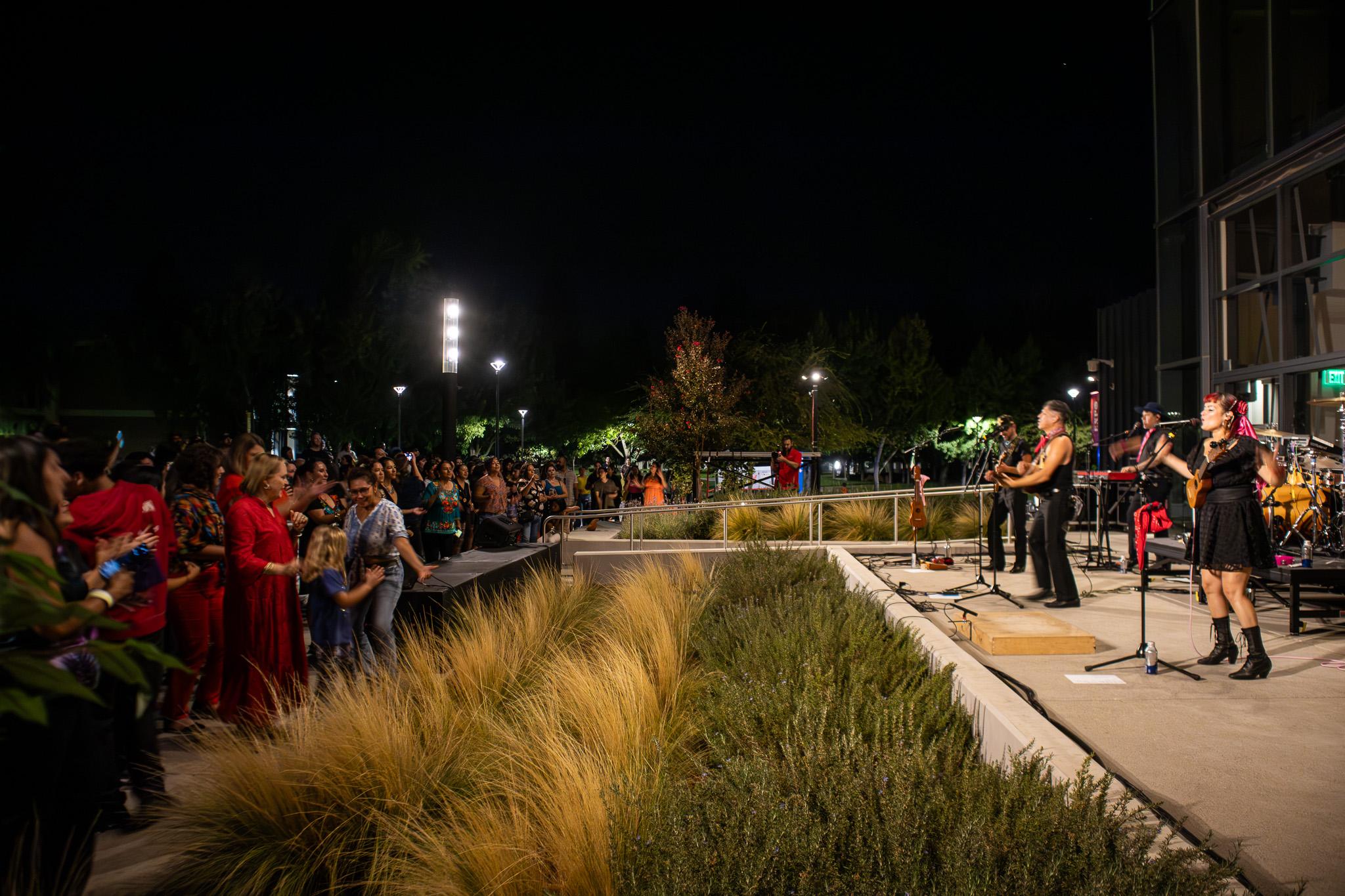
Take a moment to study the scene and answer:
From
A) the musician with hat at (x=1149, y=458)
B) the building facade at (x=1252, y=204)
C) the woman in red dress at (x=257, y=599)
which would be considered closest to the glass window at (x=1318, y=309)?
the building facade at (x=1252, y=204)

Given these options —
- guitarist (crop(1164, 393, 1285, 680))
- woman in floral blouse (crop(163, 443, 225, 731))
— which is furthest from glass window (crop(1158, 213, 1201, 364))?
woman in floral blouse (crop(163, 443, 225, 731))

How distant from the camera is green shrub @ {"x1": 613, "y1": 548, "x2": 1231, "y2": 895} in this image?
2.26 m

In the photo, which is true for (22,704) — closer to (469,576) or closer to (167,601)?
(167,601)

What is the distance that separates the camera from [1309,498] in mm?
8594

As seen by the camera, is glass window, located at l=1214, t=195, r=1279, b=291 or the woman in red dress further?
glass window, located at l=1214, t=195, r=1279, b=291

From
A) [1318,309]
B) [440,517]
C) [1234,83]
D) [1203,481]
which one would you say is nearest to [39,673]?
[1203,481]

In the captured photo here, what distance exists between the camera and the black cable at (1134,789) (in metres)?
2.49

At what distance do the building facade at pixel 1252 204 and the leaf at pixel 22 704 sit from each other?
13.8 metres

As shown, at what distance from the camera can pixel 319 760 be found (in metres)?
3.55

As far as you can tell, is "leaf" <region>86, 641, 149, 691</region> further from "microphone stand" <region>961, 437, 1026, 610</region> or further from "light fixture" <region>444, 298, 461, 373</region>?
"light fixture" <region>444, 298, 461, 373</region>

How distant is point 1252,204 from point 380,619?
15135 mm

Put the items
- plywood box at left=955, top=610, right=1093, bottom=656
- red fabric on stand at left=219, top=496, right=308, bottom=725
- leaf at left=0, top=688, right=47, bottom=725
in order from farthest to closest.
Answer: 1. plywood box at left=955, top=610, right=1093, bottom=656
2. red fabric on stand at left=219, top=496, right=308, bottom=725
3. leaf at left=0, top=688, right=47, bottom=725

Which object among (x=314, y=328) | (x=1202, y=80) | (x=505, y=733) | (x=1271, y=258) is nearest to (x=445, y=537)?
(x=505, y=733)

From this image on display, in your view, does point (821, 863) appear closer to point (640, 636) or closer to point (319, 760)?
point (319, 760)
